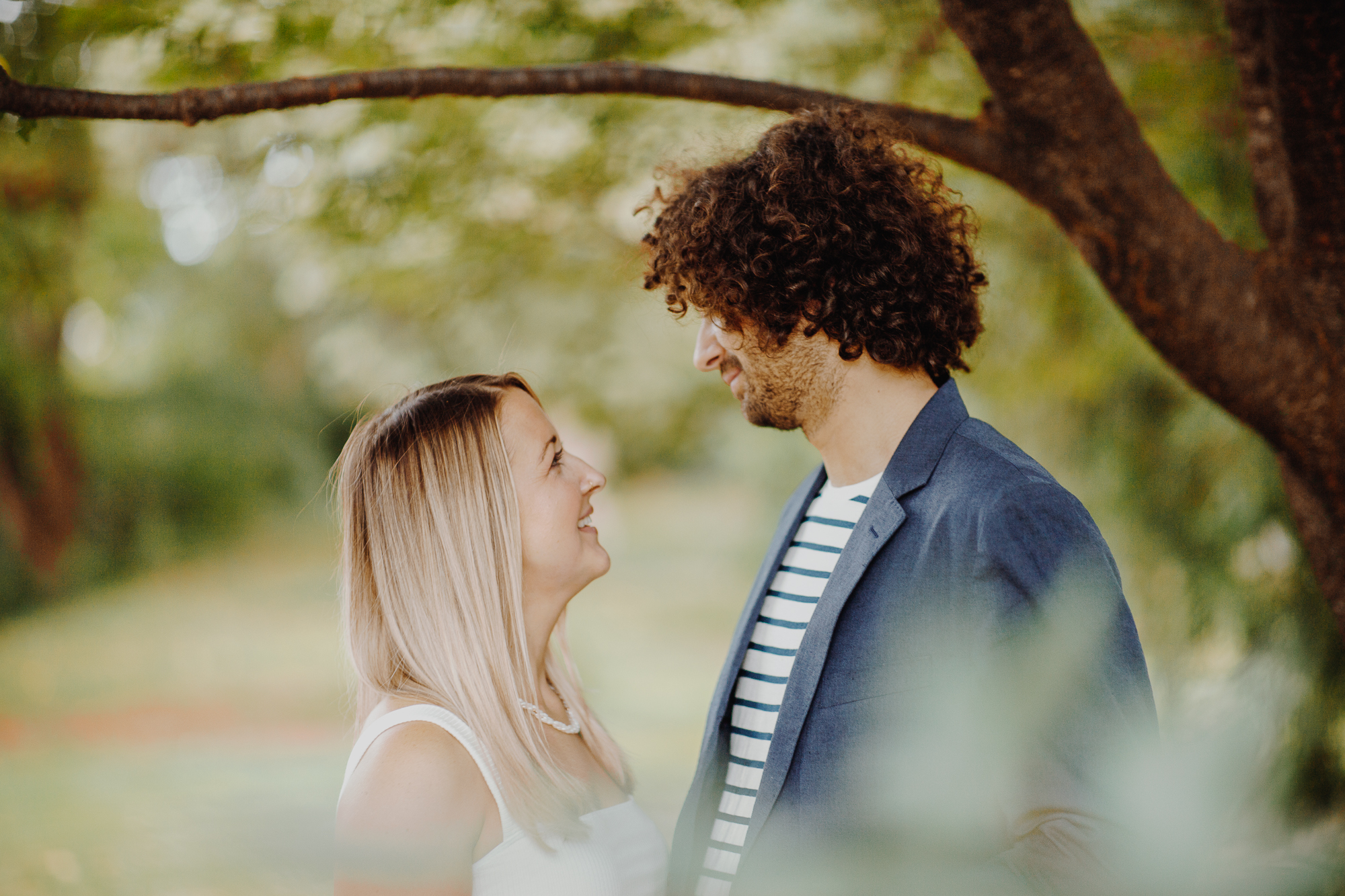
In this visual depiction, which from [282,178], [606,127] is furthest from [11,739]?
[606,127]

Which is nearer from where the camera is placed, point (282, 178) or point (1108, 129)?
point (1108, 129)

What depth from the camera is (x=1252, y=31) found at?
1979 mm

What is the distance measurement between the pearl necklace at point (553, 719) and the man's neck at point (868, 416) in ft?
2.33

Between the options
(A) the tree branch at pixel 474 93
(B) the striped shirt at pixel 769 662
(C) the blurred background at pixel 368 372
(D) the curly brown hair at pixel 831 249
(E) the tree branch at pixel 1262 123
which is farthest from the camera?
(C) the blurred background at pixel 368 372

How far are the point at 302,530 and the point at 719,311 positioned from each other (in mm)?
10161

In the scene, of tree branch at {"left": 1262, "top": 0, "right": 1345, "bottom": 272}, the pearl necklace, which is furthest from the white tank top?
tree branch at {"left": 1262, "top": 0, "right": 1345, "bottom": 272}

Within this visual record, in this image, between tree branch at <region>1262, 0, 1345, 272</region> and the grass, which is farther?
the grass

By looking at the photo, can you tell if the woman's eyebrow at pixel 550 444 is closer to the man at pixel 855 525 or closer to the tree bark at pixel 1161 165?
the man at pixel 855 525

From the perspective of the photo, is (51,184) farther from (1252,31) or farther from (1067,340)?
(1252,31)

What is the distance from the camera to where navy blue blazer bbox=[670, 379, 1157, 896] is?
114 centimetres

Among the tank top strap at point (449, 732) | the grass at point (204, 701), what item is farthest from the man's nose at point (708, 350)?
the grass at point (204, 701)

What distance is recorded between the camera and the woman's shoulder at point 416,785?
1414 mm

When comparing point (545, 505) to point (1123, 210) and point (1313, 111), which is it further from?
point (1313, 111)

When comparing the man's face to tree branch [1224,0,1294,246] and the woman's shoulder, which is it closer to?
the woman's shoulder
